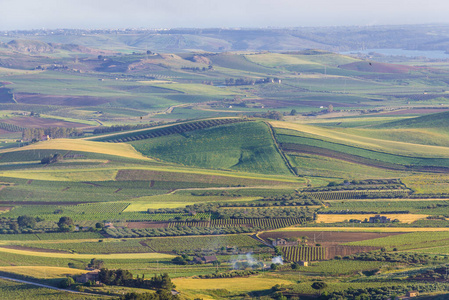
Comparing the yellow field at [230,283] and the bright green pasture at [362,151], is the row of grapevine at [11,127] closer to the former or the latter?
the bright green pasture at [362,151]

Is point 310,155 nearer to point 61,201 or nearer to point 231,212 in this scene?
point 231,212

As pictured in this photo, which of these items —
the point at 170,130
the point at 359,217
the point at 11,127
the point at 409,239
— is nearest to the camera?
the point at 409,239

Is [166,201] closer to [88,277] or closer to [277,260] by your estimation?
[277,260]

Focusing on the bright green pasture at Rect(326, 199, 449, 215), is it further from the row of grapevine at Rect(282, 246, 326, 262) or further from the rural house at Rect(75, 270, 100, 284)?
the rural house at Rect(75, 270, 100, 284)

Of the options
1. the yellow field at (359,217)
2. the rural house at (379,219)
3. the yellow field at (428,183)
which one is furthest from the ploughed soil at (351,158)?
the rural house at (379,219)

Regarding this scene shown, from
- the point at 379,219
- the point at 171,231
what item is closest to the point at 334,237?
the point at 379,219

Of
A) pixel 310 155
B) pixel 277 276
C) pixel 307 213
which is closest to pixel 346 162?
pixel 310 155

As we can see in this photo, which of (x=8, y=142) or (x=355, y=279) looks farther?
(x=8, y=142)
